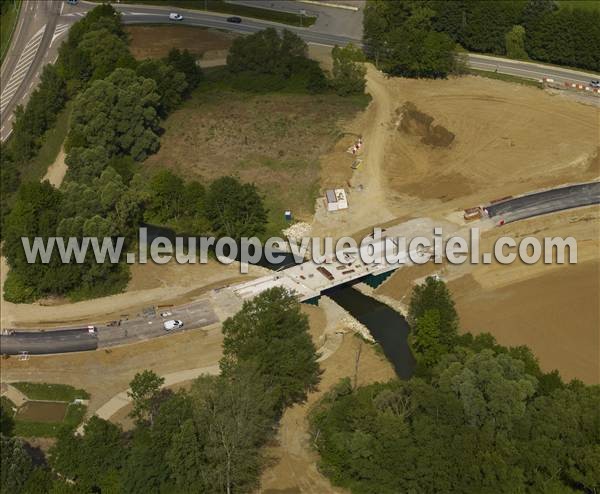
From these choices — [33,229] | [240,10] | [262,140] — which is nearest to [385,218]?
[262,140]

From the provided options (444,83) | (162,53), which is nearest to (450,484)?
(444,83)

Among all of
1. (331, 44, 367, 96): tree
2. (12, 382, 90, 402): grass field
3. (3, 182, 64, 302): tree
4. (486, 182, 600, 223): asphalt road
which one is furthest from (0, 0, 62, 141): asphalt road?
(486, 182, 600, 223): asphalt road

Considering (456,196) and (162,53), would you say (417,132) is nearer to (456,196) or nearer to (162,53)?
(456,196)

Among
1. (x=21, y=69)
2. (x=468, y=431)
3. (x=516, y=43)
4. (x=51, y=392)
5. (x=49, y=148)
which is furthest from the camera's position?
(x=21, y=69)

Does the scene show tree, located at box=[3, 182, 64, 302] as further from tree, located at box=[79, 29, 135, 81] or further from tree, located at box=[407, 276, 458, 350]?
tree, located at box=[407, 276, 458, 350]

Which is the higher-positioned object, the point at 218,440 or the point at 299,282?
the point at 218,440

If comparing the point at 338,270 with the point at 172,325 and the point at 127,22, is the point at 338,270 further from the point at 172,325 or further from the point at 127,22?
the point at 127,22

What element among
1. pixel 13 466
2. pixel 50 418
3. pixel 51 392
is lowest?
pixel 50 418
